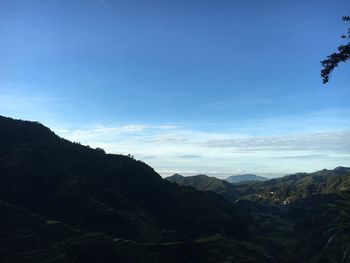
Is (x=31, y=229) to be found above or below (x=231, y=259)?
above

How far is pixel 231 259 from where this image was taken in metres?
164

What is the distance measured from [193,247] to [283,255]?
43.5 metres

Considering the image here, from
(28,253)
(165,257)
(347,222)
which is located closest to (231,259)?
(165,257)

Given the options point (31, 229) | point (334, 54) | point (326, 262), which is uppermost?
point (334, 54)

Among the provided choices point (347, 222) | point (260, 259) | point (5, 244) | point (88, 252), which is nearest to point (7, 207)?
point (5, 244)

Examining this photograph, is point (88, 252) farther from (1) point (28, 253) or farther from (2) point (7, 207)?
(2) point (7, 207)

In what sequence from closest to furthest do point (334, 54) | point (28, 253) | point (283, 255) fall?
point (334, 54) < point (28, 253) < point (283, 255)

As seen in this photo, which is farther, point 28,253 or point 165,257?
point 165,257

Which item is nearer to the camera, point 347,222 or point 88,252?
point 347,222

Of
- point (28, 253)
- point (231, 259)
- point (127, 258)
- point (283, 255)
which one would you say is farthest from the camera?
point (283, 255)

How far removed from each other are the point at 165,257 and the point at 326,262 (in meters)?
67.4

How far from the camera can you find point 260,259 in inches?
6708

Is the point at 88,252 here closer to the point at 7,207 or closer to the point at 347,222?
the point at 7,207

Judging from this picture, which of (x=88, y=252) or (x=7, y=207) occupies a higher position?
(x=7, y=207)
